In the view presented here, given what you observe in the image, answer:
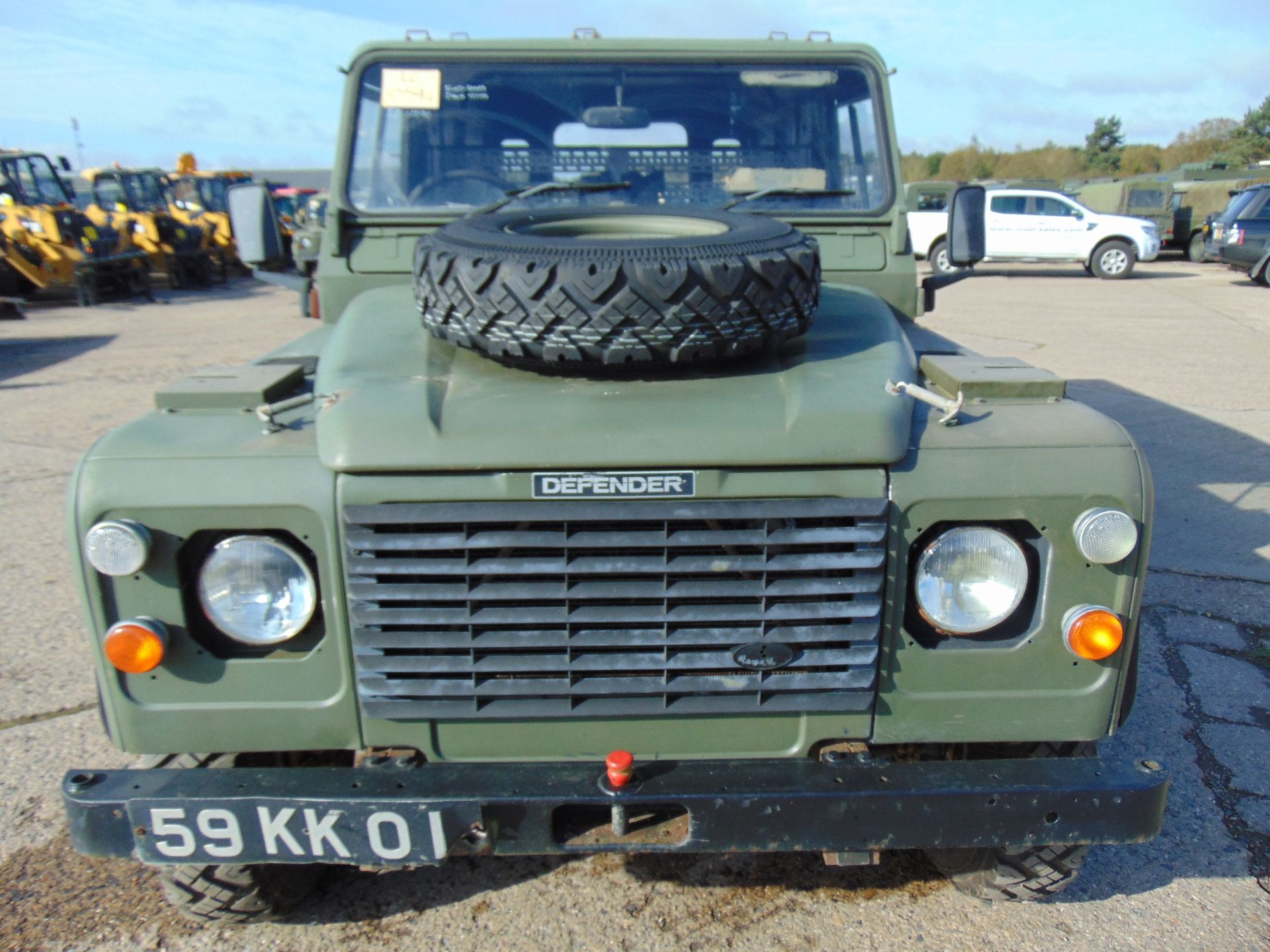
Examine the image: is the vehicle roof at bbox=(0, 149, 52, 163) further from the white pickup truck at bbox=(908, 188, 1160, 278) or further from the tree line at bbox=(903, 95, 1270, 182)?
the tree line at bbox=(903, 95, 1270, 182)

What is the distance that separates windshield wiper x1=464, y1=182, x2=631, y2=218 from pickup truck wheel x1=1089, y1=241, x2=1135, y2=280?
19.3 m

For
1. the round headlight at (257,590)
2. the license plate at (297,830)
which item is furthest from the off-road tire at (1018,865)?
the round headlight at (257,590)

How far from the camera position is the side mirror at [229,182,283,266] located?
3.51 m

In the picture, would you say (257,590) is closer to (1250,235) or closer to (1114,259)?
(1250,235)

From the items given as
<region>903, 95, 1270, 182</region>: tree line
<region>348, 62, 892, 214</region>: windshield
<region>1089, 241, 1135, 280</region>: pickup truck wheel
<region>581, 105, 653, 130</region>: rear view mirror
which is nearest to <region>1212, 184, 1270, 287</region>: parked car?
<region>1089, 241, 1135, 280</region>: pickup truck wheel

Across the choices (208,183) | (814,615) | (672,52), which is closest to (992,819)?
(814,615)

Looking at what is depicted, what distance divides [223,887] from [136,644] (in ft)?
2.45

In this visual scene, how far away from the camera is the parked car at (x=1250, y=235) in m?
18.3

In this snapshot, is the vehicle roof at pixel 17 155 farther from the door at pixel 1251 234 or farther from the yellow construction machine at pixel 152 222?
the door at pixel 1251 234

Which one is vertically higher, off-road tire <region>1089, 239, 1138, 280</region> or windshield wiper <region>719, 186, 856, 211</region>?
windshield wiper <region>719, 186, 856, 211</region>

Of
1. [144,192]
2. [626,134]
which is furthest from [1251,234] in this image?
[144,192]

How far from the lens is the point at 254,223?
3.52m

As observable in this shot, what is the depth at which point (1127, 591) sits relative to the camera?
7.19 ft

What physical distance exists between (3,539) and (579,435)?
186 inches
